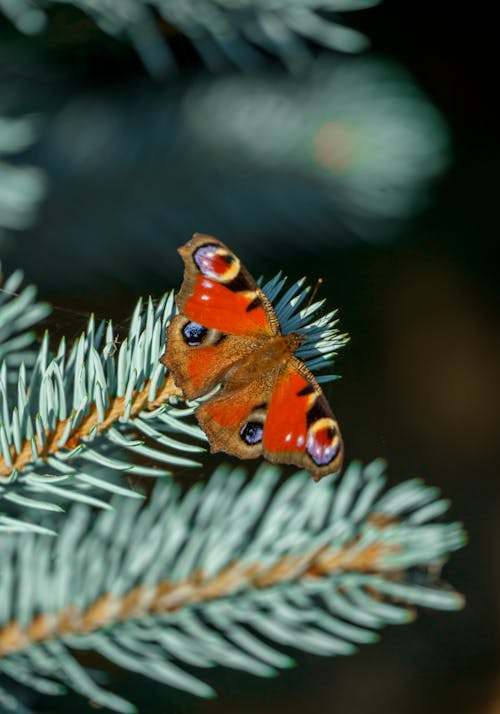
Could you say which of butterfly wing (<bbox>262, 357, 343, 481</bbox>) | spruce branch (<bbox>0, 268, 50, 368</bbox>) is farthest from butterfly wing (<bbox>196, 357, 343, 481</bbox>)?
spruce branch (<bbox>0, 268, 50, 368</bbox>)

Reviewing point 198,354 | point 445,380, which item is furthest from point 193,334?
point 445,380

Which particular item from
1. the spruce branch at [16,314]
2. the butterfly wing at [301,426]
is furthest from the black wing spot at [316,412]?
the spruce branch at [16,314]

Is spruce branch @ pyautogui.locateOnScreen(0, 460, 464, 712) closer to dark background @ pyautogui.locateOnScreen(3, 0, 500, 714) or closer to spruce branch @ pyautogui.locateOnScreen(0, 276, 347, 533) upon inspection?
spruce branch @ pyautogui.locateOnScreen(0, 276, 347, 533)

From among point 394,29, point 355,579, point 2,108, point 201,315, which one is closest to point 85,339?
point 201,315

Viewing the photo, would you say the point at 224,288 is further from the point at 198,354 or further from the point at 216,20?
the point at 216,20

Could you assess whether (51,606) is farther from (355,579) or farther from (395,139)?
(395,139)

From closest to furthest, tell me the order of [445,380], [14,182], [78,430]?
1. [78,430]
2. [14,182]
3. [445,380]
